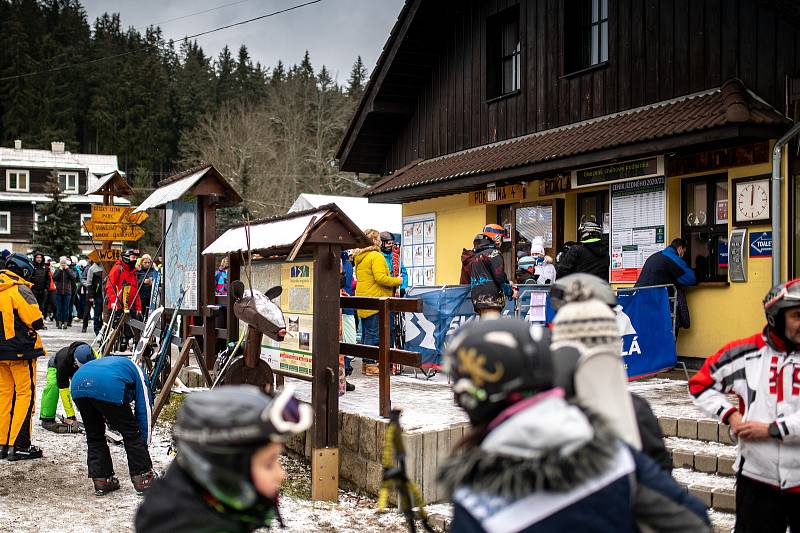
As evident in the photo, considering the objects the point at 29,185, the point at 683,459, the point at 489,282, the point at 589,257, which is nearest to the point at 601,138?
the point at 589,257

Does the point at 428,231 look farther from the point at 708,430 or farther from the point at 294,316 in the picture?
the point at 708,430

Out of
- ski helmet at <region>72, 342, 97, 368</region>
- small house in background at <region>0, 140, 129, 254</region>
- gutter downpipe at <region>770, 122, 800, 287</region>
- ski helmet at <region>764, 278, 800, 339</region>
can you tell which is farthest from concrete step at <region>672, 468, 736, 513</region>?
small house in background at <region>0, 140, 129, 254</region>

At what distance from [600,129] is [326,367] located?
18.5 feet

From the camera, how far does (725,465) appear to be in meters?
6.09

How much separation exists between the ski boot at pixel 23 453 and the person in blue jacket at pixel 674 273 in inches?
272

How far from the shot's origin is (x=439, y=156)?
14930mm

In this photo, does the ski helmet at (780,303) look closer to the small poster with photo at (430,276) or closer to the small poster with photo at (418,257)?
the small poster with photo at (430,276)

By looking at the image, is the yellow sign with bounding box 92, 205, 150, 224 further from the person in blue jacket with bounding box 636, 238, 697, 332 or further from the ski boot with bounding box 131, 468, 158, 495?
the person in blue jacket with bounding box 636, 238, 697, 332

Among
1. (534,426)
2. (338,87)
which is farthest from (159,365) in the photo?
(338,87)

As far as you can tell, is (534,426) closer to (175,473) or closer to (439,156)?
(175,473)

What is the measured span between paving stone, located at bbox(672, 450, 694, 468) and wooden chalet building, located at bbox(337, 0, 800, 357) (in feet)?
11.0

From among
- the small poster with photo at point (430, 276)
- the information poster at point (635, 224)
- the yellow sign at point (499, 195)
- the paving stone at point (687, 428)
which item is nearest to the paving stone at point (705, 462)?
the paving stone at point (687, 428)

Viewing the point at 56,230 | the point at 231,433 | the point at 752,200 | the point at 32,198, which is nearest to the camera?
the point at 231,433

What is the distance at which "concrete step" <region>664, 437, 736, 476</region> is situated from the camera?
6105 millimetres
